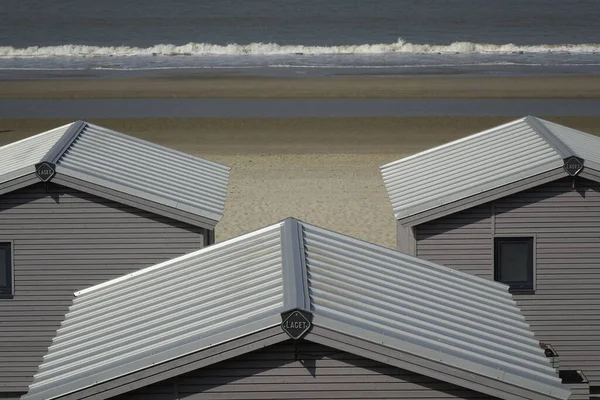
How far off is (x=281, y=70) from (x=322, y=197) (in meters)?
26.1

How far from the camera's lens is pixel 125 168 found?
14547mm

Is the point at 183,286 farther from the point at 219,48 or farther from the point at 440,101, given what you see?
the point at 219,48

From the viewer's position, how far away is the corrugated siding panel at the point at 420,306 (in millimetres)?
8555

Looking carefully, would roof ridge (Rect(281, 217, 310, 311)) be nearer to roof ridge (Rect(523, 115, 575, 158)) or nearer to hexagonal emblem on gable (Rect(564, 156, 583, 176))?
hexagonal emblem on gable (Rect(564, 156, 583, 176))

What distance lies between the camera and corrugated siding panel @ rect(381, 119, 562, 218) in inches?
535

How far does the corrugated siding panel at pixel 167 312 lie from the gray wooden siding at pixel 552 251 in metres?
3.89

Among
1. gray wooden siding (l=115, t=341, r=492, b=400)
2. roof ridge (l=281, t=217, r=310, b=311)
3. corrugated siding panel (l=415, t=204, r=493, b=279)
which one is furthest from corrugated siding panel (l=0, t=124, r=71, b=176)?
gray wooden siding (l=115, t=341, r=492, b=400)

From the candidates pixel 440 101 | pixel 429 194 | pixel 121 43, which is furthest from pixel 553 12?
pixel 429 194

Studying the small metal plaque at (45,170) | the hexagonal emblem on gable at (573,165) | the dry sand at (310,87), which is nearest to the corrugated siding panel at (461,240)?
the hexagonal emblem on gable at (573,165)

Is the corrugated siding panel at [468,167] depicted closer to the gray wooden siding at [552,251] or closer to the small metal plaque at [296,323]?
the gray wooden siding at [552,251]

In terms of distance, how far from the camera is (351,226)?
73.3 feet

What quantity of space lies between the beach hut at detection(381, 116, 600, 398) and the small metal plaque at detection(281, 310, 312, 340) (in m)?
5.64

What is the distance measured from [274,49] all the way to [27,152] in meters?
46.5

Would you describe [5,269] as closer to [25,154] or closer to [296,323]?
[25,154]
